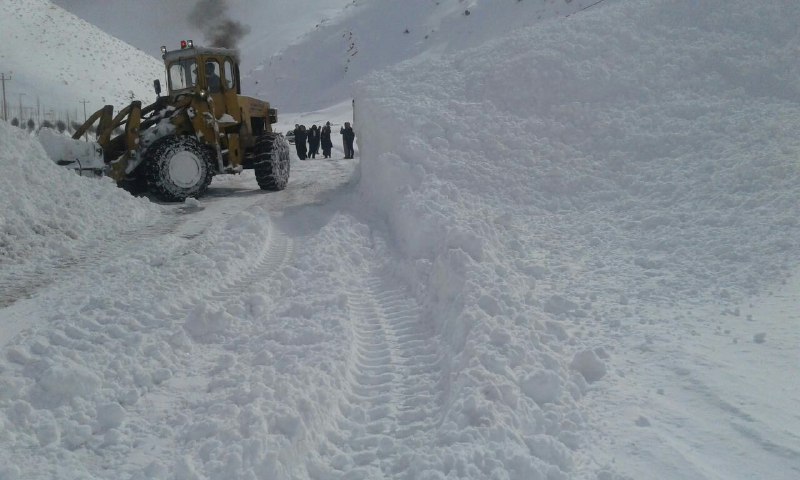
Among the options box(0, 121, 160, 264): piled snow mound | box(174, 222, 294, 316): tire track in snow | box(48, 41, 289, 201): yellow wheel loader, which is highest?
box(48, 41, 289, 201): yellow wheel loader

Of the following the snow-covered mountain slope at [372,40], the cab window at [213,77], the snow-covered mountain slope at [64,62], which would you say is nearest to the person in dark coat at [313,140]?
the cab window at [213,77]

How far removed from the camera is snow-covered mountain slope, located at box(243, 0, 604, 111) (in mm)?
40062

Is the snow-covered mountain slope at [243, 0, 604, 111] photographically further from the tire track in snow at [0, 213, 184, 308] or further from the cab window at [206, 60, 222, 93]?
the tire track in snow at [0, 213, 184, 308]

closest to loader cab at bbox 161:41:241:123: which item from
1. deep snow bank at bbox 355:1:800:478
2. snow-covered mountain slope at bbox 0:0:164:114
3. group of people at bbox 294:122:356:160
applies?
deep snow bank at bbox 355:1:800:478

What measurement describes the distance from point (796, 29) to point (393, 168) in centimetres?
930

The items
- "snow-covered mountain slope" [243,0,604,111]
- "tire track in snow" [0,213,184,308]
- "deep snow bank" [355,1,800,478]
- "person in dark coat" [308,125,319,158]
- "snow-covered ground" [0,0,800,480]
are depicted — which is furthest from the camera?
"snow-covered mountain slope" [243,0,604,111]

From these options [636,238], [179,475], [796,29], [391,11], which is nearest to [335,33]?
[391,11]

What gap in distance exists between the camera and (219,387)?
4.26 metres

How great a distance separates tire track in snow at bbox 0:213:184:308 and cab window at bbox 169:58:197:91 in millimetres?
5083

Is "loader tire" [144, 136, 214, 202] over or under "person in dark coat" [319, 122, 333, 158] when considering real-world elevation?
under

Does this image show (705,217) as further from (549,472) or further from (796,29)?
(796,29)

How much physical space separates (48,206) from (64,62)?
4668 centimetres

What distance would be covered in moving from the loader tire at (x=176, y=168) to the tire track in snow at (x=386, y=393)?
6962 mm

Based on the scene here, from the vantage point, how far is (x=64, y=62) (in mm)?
48156
